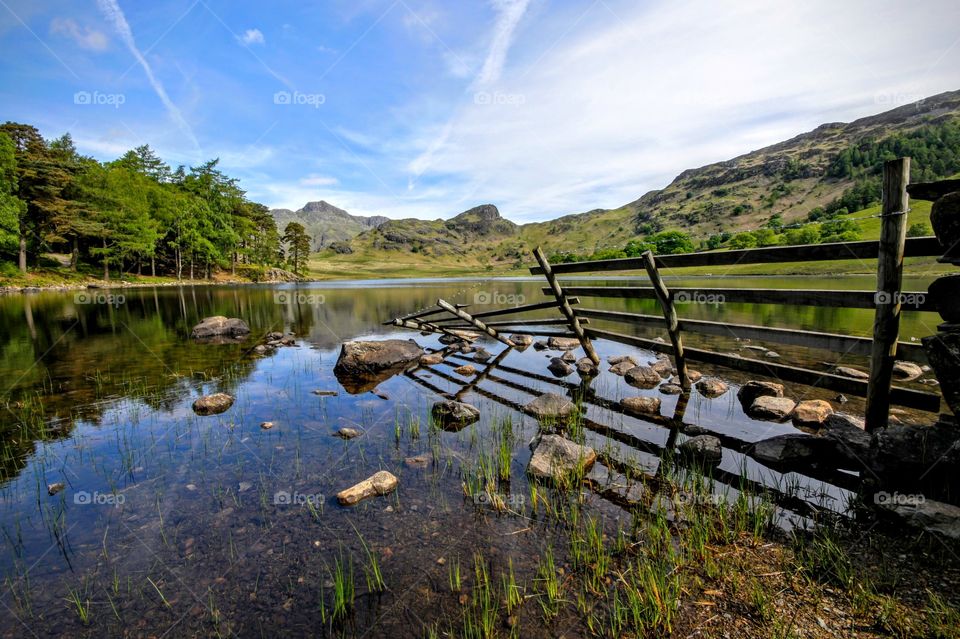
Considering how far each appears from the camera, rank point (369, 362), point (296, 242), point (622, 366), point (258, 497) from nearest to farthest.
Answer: point (258, 497), point (622, 366), point (369, 362), point (296, 242)

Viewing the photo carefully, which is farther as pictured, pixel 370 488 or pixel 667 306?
pixel 667 306

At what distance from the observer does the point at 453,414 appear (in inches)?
366

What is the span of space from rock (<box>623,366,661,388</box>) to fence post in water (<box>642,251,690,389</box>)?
122cm

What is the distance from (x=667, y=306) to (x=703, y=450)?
3.93 metres

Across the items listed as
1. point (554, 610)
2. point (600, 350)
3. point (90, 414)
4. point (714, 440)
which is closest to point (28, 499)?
point (90, 414)

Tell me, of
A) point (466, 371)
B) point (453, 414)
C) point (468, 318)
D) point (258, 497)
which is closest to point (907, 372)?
point (466, 371)

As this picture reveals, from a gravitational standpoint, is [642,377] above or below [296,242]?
below

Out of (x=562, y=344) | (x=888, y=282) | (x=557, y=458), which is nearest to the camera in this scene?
(x=888, y=282)

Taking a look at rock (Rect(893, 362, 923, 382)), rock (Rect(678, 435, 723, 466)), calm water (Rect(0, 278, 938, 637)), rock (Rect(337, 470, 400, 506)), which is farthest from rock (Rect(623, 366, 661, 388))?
rock (Rect(337, 470, 400, 506))

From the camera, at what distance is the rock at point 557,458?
635cm

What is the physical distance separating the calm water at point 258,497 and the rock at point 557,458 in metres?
0.43

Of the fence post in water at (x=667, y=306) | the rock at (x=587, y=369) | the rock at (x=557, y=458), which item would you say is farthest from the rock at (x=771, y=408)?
the rock at (x=557, y=458)

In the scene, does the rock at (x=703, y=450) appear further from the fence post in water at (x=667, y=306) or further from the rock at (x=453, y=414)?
the rock at (x=453, y=414)

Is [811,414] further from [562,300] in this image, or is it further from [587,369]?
[562,300]
